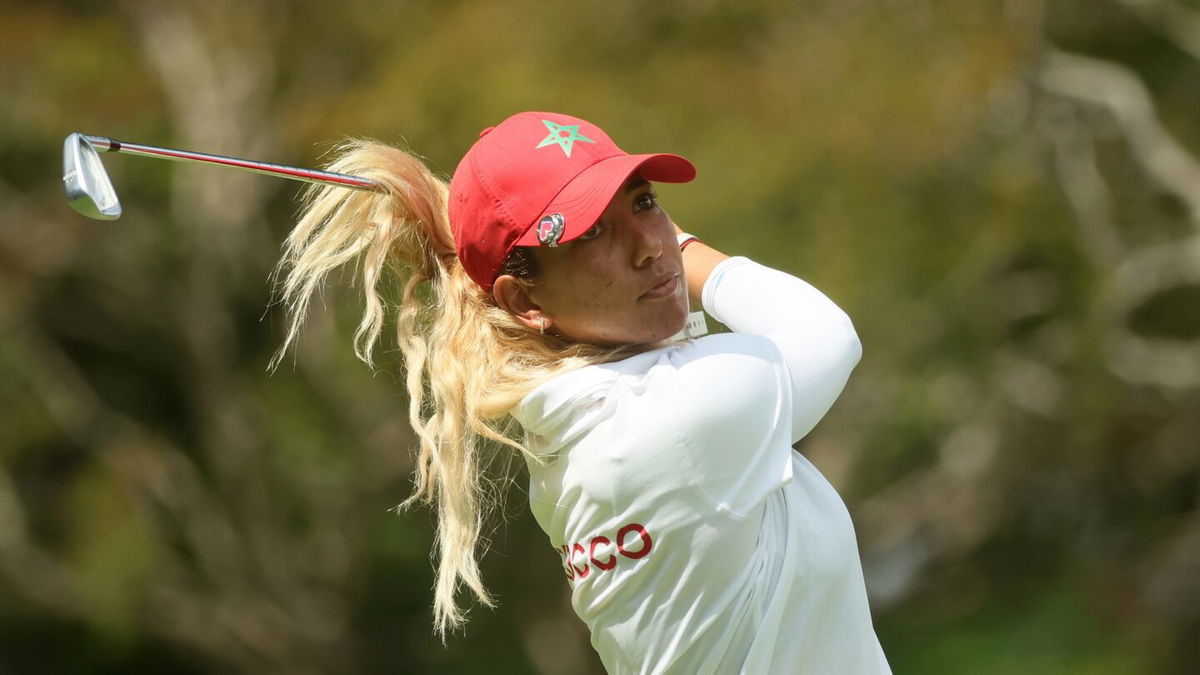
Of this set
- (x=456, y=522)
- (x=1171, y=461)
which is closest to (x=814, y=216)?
(x=1171, y=461)

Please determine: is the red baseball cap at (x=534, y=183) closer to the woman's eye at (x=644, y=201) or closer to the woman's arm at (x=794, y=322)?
the woman's eye at (x=644, y=201)

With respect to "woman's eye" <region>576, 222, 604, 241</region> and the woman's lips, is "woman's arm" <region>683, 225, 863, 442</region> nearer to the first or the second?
the woman's lips

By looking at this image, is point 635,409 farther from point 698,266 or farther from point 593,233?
point 698,266

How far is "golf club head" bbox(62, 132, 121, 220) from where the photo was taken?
1825 millimetres

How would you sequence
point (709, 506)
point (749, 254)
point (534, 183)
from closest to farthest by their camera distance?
point (709, 506)
point (534, 183)
point (749, 254)

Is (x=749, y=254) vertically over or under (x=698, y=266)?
under

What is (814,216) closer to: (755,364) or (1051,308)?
(1051,308)

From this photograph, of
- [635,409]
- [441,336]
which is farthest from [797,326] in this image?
[441,336]

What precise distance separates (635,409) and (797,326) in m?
0.26

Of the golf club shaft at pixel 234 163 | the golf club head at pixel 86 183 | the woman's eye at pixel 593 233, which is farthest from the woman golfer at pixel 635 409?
the golf club head at pixel 86 183

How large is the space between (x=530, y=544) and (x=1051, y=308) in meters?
2.89

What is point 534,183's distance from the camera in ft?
5.96

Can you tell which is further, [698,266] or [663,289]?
[698,266]

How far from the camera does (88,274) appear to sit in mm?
8344
